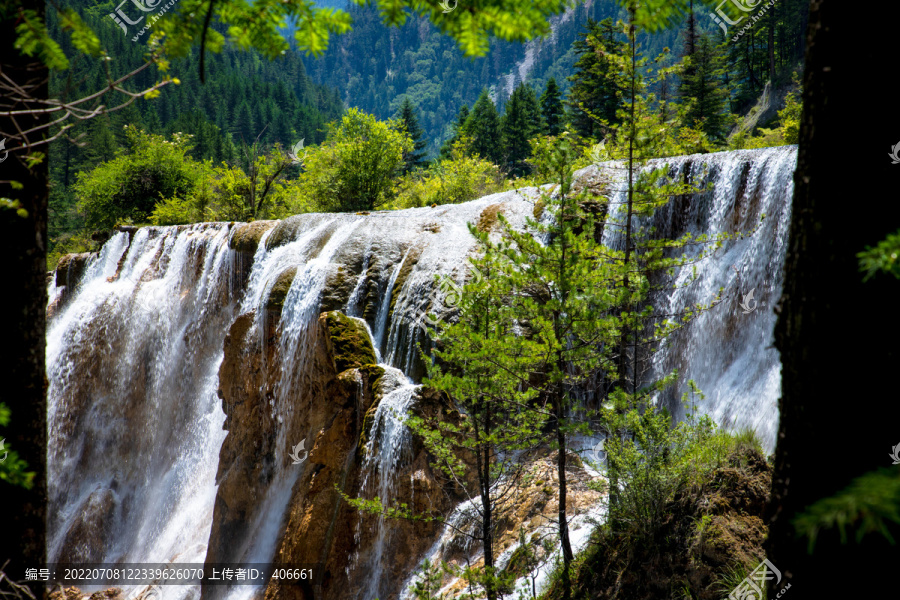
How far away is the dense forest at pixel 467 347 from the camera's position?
1.72 m

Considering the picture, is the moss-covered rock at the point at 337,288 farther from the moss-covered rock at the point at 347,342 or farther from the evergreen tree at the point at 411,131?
the evergreen tree at the point at 411,131

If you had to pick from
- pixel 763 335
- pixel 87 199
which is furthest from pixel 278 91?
pixel 763 335

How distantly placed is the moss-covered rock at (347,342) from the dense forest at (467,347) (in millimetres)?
45

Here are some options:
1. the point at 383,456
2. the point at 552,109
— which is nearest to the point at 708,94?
the point at 552,109

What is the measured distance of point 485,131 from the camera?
50.1 meters

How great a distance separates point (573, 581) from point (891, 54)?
5693mm

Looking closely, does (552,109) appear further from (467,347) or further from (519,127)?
(467,347)

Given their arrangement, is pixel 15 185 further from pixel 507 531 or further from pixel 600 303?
pixel 507 531

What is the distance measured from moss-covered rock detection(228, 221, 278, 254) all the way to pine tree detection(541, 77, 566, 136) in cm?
3542

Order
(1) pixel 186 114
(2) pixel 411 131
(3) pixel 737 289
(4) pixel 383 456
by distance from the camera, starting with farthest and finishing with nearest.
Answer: (1) pixel 186 114
(2) pixel 411 131
(3) pixel 737 289
(4) pixel 383 456

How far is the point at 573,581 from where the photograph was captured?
5738 millimetres

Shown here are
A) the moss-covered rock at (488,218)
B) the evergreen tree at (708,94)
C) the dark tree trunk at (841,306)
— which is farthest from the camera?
the evergreen tree at (708,94)

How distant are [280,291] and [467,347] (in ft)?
25.8

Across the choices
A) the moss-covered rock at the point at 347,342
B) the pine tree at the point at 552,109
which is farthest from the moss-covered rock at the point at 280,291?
the pine tree at the point at 552,109
